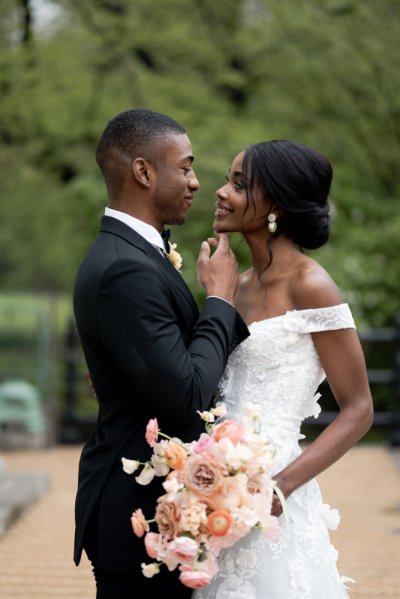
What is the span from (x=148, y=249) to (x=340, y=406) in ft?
2.42

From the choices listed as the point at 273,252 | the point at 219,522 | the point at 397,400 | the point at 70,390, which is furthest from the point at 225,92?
the point at 219,522

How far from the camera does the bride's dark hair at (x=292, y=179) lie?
11.7 ft

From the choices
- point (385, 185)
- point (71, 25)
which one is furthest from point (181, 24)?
point (385, 185)

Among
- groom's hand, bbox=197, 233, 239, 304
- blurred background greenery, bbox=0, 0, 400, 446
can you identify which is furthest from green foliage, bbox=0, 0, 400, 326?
groom's hand, bbox=197, 233, 239, 304

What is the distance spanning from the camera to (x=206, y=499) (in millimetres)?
3047

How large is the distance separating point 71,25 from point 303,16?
387cm

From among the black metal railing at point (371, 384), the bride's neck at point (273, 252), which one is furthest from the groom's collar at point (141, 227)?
the black metal railing at point (371, 384)

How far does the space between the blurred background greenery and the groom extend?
39.7ft

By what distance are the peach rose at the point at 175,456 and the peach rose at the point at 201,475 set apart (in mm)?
22

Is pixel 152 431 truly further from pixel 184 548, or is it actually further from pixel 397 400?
pixel 397 400

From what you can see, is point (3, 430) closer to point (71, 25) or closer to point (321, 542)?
point (71, 25)

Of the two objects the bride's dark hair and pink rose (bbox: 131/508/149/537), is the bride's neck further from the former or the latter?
pink rose (bbox: 131/508/149/537)

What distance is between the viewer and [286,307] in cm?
361

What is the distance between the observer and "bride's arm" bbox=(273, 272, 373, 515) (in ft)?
11.0
